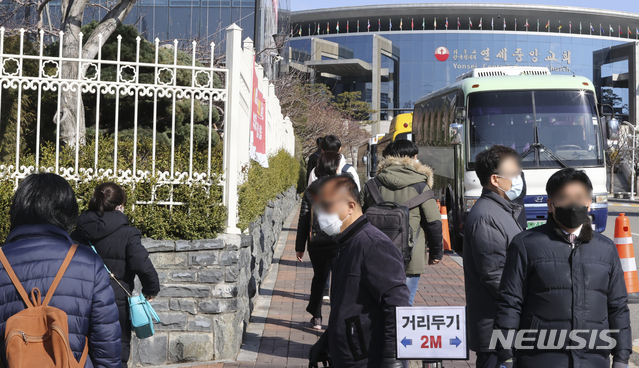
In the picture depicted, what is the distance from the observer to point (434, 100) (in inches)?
639

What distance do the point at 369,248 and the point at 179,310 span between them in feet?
9.77

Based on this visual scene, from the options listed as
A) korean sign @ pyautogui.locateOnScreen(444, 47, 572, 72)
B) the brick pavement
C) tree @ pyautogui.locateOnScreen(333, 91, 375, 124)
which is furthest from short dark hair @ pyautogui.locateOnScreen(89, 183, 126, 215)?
korean sign @ pyautogui.locateOnScreen(444, 47, 572, 72)

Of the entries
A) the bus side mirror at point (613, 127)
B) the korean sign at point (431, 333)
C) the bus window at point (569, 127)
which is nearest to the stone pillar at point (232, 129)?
the korean sign at point (431, 333)

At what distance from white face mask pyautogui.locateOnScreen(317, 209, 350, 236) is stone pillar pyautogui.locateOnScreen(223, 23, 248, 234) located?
2723 millimetres

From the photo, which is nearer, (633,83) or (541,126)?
(541,126)

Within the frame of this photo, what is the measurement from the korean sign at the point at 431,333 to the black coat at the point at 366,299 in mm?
51

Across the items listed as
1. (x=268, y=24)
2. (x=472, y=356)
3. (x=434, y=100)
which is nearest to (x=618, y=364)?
(x=472, y=356)

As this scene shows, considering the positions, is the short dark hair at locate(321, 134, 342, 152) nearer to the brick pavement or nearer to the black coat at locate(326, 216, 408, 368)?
the brick pavement

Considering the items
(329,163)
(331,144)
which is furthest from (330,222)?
(331,144)

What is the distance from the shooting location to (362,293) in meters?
2.77

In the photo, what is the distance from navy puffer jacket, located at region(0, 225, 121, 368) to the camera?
241cm

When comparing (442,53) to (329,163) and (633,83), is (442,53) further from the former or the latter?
(329,163)

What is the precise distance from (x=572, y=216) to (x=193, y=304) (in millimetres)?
3423

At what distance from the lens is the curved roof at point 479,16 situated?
62812 mm
